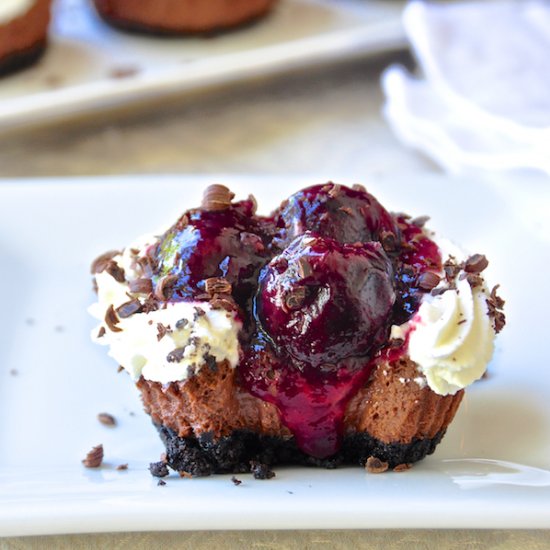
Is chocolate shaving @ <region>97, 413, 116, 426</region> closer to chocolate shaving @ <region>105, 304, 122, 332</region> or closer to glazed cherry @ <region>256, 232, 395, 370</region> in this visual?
chocolate shaving @ <region>105, 304, 122, 332</region>

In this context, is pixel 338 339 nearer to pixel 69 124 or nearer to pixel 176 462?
pixel 176 462

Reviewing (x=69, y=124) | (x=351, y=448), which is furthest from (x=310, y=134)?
(x=351, y=448)

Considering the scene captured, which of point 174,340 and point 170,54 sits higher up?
point 170,54

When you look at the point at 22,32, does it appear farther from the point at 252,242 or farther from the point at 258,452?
the point at 258,452

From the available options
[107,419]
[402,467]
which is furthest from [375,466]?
[107,419]

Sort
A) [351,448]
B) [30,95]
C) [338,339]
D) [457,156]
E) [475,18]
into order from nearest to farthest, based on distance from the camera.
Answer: [338,339]
[351,448]
[457,156]
[30,95]
[475,18]

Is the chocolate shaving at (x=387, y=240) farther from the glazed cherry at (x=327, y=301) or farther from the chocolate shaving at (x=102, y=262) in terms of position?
the chocolate shaving at (x=102, y=262)
